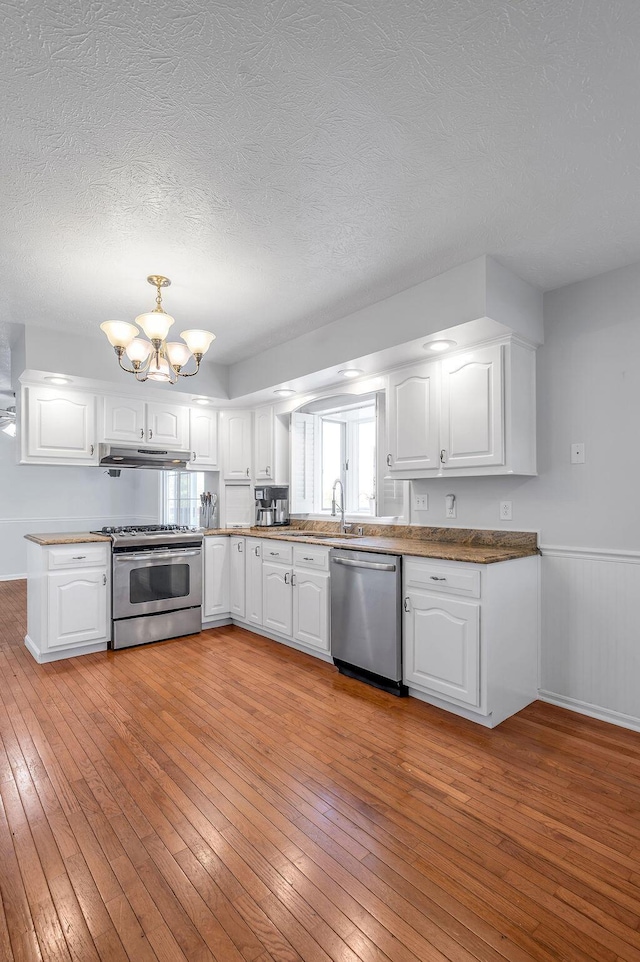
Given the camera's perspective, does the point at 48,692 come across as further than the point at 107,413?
No

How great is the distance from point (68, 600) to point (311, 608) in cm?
185

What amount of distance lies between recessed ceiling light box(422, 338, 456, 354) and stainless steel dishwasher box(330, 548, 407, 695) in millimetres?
1335

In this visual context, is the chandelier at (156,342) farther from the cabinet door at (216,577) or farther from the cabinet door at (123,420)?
the cabinet door at (216,577)

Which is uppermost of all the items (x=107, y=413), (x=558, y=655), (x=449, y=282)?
(x=449, y=282)

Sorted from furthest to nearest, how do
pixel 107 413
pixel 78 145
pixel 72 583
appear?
1. pixel 107 413
2. pixel 72 583
3. pixel 78 145

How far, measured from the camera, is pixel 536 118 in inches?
64.6

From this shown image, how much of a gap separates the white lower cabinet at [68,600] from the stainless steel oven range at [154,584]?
9cm

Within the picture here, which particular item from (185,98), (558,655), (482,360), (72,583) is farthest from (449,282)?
(72,583)

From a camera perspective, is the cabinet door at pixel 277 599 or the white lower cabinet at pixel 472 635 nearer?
the white lower cabinet at pixel 472 635

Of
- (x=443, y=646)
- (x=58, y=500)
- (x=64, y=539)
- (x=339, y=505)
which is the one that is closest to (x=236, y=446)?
(x=339, y=505)

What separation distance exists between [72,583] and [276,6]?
363 cm

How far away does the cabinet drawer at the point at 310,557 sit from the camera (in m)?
3.48

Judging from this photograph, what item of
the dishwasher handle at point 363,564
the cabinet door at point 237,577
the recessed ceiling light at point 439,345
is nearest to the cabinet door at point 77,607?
the cabinet door at point 237,577

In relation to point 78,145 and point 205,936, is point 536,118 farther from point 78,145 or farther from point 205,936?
point 205,936
